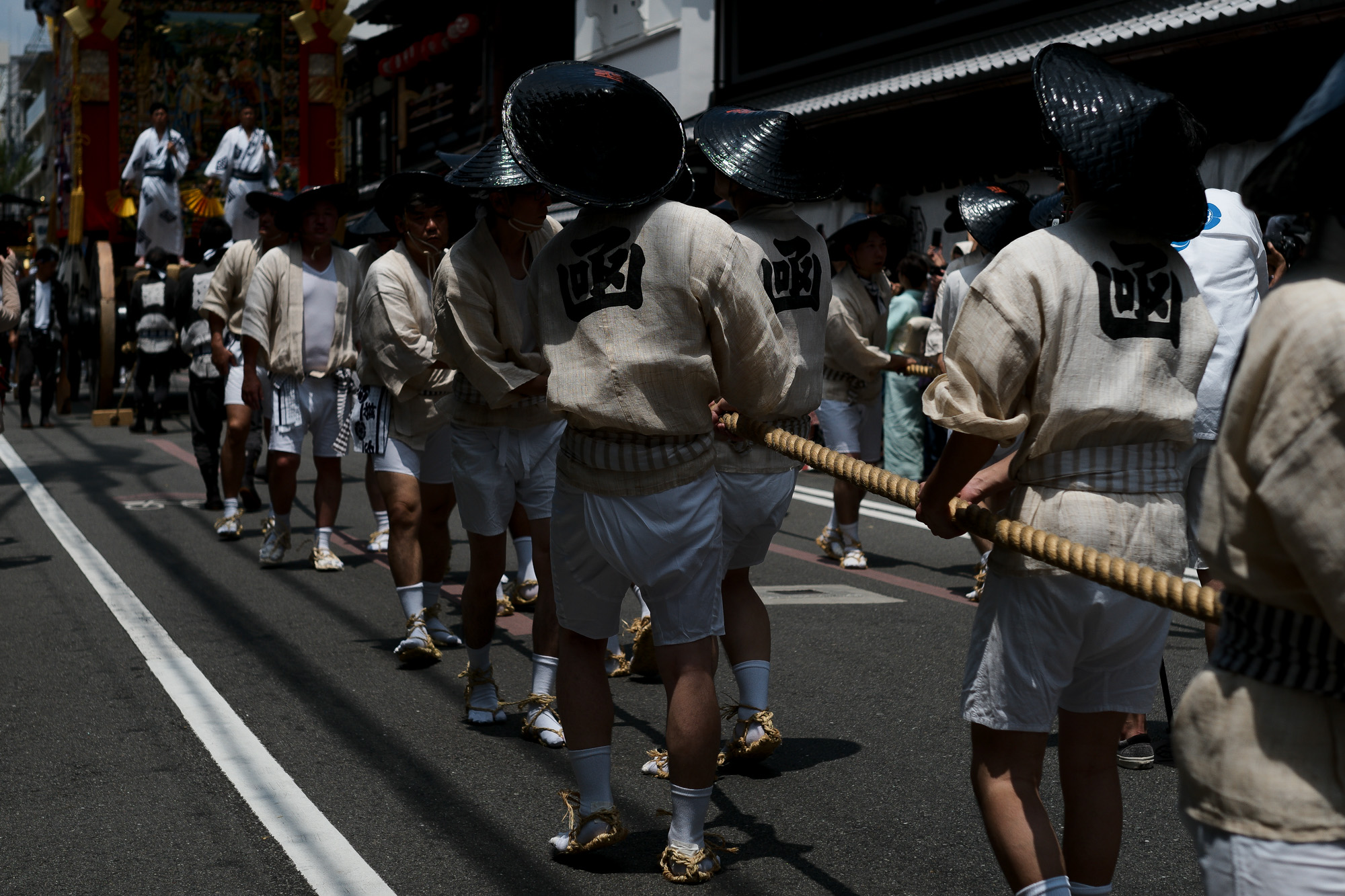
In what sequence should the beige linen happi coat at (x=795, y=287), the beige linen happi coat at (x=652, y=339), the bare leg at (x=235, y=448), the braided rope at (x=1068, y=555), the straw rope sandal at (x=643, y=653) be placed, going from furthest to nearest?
the bare leg at (x=235, y=448) < the straw rope sandal at (x=643, y=653) < the beige linen happi coat at (x=795, y=287) < the beige linen happi coat at (x=652, y=339) < the braided rope at (x=1068, y=555)

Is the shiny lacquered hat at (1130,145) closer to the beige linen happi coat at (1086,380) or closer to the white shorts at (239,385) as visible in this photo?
the beige linen happi coat at (1086,380)

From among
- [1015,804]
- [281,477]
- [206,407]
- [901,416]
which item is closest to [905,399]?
[901,416]

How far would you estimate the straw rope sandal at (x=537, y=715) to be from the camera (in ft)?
15.6

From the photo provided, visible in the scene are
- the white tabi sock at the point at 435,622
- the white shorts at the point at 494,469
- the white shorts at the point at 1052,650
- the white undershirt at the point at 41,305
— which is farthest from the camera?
the white undershirt at the point at 41,305

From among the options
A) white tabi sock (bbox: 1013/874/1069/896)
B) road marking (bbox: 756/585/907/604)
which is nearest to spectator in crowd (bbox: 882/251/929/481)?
road marking (bbox: 756/585/907/604)

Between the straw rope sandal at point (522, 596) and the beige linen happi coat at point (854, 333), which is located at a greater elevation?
the beige linen happi coat at point (854, 333)

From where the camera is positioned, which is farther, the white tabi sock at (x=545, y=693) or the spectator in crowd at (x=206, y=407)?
the spectator in crowd at (x=206, y=407)

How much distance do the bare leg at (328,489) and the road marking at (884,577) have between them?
2.76m

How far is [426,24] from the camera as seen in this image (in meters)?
30.0

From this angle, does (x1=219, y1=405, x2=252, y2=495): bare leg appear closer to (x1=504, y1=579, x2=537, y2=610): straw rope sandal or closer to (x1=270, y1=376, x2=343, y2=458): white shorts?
(x1=270, y1=376, x2=343, y2=458): white shorts

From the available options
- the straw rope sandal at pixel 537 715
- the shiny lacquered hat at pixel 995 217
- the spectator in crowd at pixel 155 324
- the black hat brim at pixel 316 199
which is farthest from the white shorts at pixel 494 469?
the spectator in crowd at pixel 155 324

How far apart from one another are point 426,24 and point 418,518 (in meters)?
26.1

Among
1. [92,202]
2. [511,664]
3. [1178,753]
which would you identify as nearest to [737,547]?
[511,664]

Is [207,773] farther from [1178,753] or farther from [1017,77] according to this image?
[1017,77]
